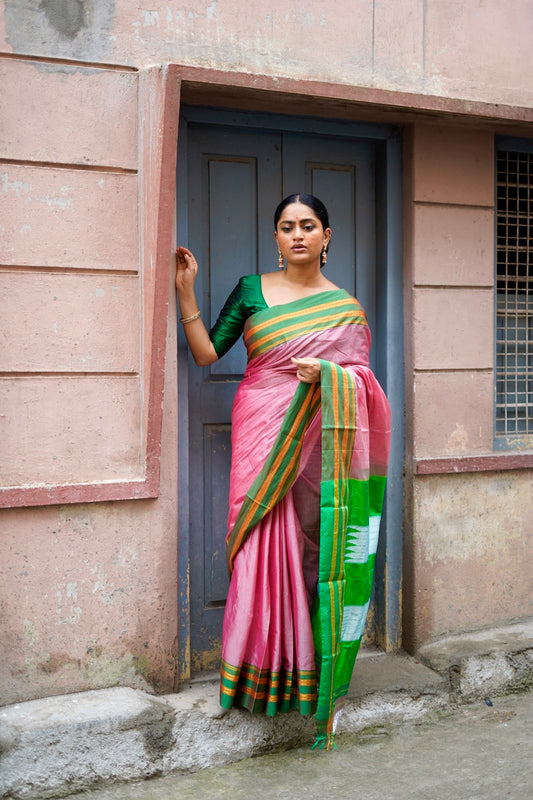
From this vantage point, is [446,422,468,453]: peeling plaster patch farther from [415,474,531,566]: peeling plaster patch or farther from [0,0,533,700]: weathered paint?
[0,0,533,700]: weathered paint

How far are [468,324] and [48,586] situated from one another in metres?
2.35

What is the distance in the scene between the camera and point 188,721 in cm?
318

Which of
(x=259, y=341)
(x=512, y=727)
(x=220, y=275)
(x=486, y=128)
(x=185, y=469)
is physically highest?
(x=486, y=128)

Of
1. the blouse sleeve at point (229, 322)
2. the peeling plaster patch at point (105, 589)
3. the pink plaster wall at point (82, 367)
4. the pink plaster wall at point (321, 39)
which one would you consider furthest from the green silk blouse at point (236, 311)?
the peeling plaster patch at point (105, 589)

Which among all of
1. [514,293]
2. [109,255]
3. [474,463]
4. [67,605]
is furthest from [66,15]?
[474,463]

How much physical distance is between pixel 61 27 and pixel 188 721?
2.78 m

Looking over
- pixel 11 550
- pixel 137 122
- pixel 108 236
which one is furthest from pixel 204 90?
pixel 11 550

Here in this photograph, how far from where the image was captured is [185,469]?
3555 millimetres

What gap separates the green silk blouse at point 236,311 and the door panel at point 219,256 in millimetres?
225

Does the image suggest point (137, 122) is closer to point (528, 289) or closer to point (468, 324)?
point (468, 324)

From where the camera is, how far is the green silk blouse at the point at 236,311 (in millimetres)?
3422

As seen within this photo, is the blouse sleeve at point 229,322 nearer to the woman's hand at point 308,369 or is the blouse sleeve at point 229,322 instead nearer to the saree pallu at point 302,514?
the saree pallu at point 302,514

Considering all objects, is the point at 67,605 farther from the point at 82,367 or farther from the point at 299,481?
the point at 299,481

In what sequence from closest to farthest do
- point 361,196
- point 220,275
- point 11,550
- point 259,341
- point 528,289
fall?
point 11,550 < point 259,341 < point 220,275 < point 361,196 < point 528,289
